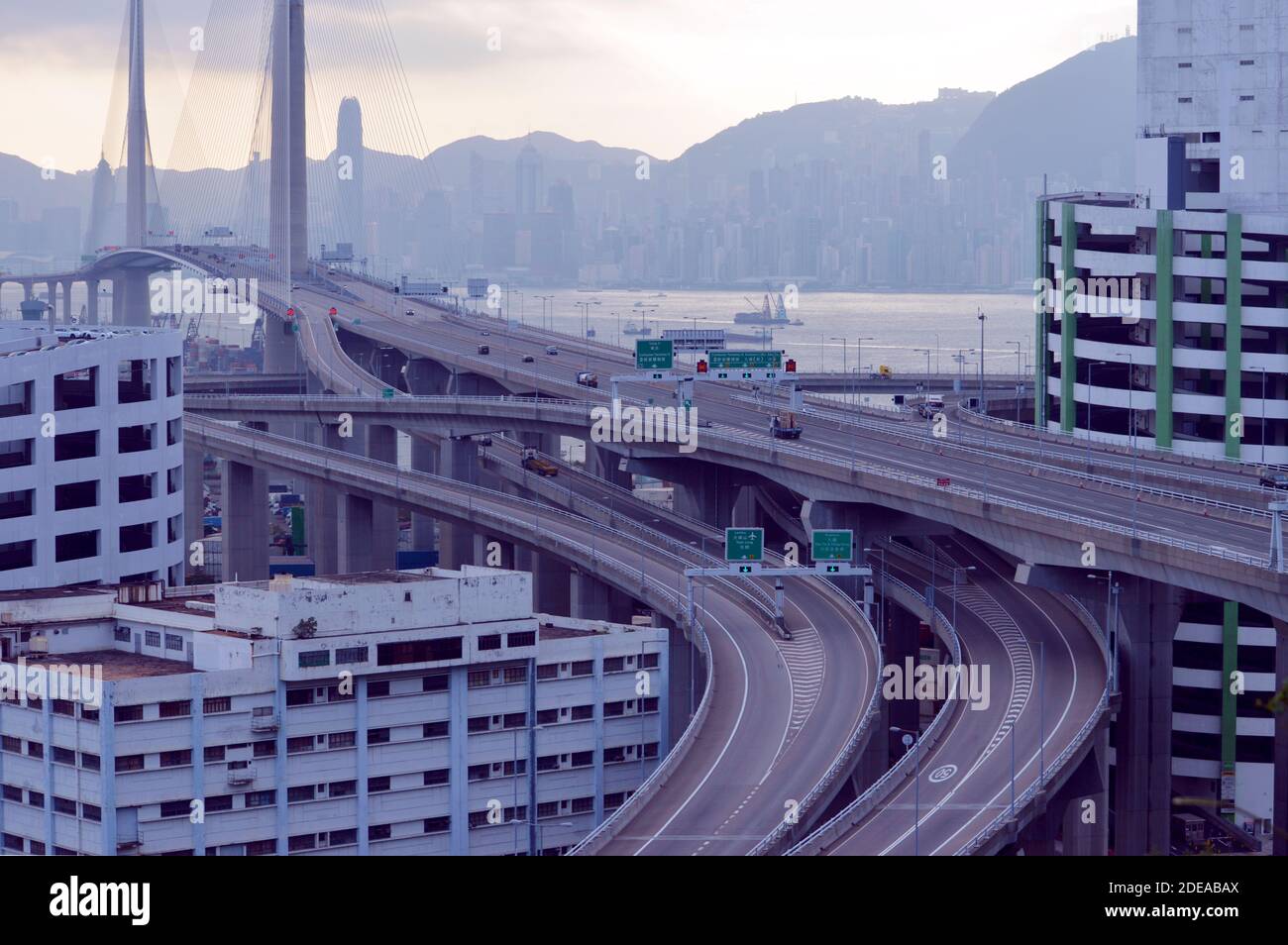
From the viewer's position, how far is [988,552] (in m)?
63.6

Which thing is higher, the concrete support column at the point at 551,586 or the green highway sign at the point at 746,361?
the green highway sign at the point at 746,361

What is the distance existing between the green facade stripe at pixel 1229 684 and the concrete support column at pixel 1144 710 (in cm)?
761

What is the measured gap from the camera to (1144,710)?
162 feet

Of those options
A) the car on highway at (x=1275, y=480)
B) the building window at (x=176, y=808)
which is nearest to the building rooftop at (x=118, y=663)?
the building window at (x=176, y=808)

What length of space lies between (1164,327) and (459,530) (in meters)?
34.8

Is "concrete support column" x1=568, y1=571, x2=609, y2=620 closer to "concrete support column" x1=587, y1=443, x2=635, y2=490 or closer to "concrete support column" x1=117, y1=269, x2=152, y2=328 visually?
"concrete support column" x1=587, y1=443, x2=635, y2=490

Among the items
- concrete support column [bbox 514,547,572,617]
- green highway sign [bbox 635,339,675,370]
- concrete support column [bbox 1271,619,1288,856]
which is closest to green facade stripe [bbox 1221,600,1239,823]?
concrete support column [bbox 1271,619,1288,856]

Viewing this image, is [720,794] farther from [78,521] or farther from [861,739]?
[78,521]

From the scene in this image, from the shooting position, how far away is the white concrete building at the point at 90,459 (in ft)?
173

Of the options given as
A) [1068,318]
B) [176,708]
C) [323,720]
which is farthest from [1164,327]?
[176,708]

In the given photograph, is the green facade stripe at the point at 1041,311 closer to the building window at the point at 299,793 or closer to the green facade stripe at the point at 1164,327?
the green facade stripe at the point at 1164,327

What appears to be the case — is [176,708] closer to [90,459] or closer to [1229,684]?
[90,459]
